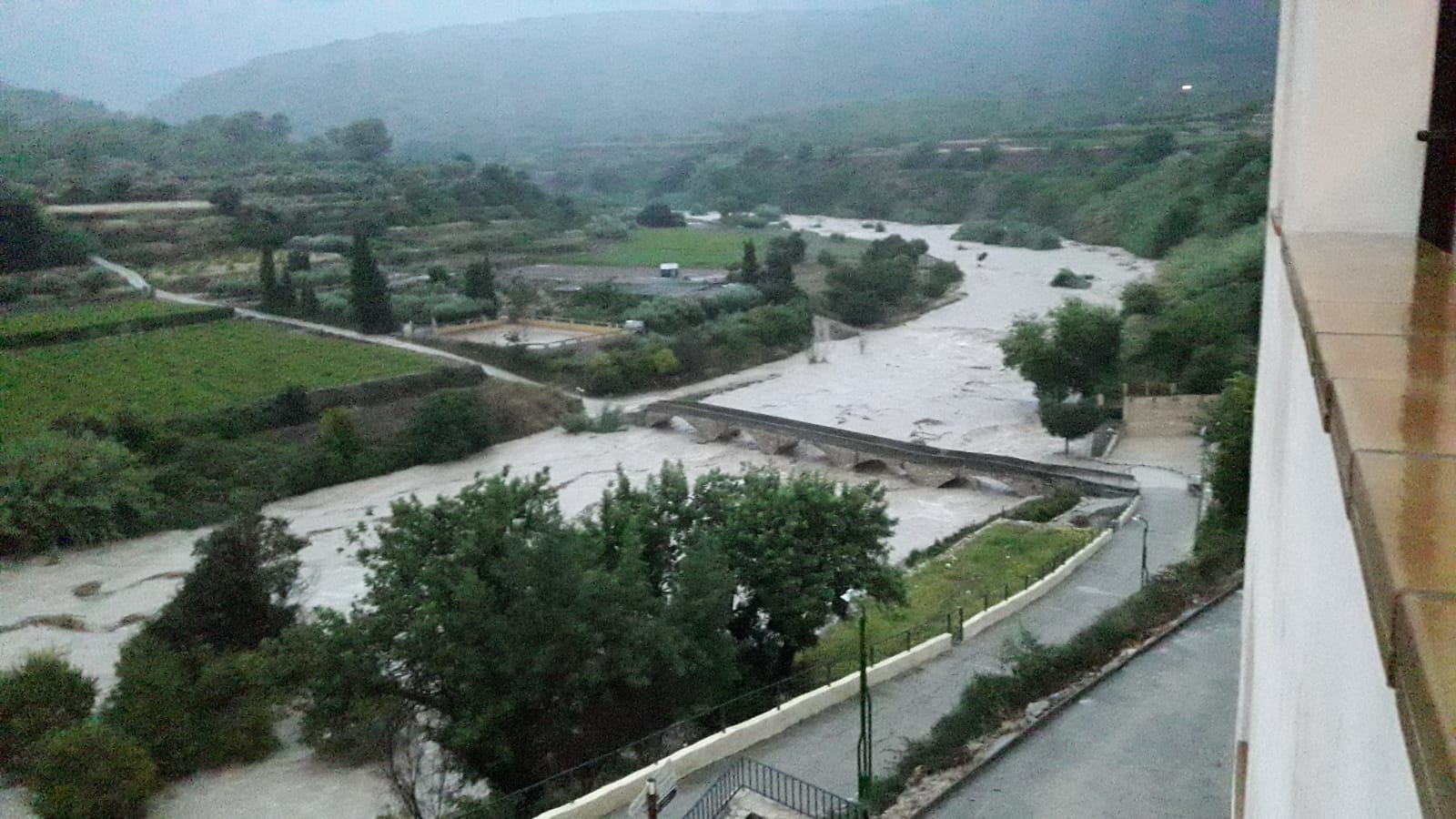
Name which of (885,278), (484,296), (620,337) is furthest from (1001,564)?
(484,296)

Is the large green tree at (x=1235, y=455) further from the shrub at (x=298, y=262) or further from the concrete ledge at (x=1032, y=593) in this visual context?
the shrub at (x=298, y=262)

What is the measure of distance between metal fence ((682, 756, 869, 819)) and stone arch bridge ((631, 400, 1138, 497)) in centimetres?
1290

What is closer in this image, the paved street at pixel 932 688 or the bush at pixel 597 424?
the paved street at pixel 932 688

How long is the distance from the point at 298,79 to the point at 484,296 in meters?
155

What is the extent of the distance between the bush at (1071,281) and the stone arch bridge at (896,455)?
20066 mm

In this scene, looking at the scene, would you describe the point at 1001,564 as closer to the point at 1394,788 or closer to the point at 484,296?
the point at 1394,788

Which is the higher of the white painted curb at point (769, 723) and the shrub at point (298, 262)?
the shrub at point (298, 262)

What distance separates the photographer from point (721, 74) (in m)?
184

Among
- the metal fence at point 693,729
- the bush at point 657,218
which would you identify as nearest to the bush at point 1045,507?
the metal fence at point 693,729

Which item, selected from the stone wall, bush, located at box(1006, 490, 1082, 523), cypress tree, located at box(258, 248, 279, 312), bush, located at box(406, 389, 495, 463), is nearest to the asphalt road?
bush, located at box(1006, 490, 1082, 523)

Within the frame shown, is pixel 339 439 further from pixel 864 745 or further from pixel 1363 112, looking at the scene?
pixel 1363 112

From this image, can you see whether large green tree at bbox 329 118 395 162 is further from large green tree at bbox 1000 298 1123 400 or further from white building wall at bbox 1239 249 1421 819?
white building wall at bbox 1239 249 1421 819

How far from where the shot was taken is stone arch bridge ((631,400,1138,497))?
20.7m

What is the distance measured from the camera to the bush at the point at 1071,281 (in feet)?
140
